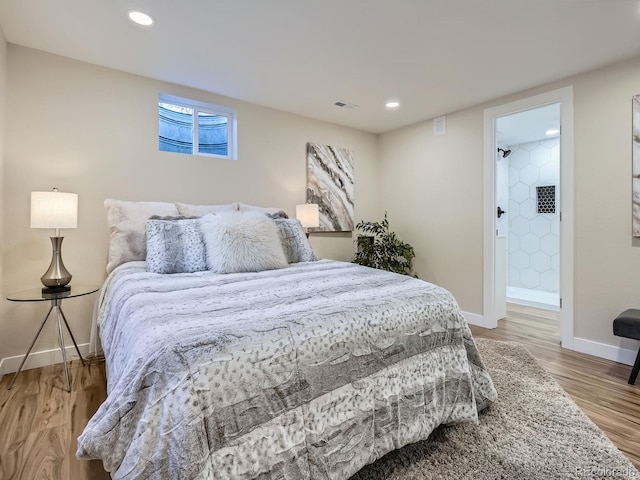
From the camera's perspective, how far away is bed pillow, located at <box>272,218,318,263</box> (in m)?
2.57

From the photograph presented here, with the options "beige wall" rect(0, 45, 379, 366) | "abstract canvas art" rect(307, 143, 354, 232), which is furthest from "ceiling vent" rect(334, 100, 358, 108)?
"beige wall" rect(0, 45, 379, 366)

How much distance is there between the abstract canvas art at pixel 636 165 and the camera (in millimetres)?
2418

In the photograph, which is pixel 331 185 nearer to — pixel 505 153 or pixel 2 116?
pixel 2 116

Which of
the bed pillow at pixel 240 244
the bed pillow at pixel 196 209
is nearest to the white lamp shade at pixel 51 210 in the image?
the bed pillow at pixel 196 209

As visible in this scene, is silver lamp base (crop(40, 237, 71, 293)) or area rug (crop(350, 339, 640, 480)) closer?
area rug (crop(350, 339, 640, 480))

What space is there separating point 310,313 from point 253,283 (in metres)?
0.60

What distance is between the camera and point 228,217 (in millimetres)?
2307

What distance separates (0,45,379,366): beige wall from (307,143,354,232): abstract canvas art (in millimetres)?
905

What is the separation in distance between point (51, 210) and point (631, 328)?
13.0 feet

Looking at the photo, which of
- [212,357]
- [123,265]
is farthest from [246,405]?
[123,265]

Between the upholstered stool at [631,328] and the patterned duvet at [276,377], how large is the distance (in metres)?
1.31

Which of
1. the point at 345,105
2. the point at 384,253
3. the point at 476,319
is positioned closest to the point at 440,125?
the point at 345,105

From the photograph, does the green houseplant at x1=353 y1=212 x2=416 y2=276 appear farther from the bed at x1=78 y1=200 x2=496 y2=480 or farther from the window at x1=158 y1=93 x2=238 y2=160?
the bed at x1=78 y1=200 x2=496 y2=480

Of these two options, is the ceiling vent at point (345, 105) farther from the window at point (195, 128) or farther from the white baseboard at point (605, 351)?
the white baseboard at point (605, 351)
